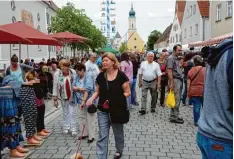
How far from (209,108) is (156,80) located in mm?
6886

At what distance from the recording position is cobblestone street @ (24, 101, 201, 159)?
215 inches

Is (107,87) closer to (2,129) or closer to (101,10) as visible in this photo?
(2,129)

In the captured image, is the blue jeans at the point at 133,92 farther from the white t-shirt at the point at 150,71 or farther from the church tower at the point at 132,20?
the church tower at the point at 132,20

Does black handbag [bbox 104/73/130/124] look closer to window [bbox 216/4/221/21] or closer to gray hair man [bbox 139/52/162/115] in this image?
gray hair man [bbox 139/52/162/115]

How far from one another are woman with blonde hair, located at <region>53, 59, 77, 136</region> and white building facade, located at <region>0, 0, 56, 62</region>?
16117mm

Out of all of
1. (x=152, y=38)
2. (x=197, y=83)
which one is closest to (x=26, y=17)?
(x=197, y=83)

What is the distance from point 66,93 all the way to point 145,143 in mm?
2048

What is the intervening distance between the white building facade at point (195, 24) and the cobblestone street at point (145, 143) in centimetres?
2950

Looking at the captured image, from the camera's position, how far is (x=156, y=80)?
912cm

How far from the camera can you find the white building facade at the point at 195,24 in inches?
1478

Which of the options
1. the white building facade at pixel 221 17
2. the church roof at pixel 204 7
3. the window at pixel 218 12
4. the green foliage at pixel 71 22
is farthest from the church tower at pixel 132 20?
the green foliage at pixel 71 22

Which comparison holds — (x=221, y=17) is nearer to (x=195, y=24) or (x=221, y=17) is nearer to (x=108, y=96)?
(x=195, y=24)

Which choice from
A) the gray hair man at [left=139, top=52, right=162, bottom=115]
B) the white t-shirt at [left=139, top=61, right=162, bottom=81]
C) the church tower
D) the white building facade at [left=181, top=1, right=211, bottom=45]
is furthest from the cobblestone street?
the church tower

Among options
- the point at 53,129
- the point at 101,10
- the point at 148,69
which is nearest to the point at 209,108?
the point at 53,129
